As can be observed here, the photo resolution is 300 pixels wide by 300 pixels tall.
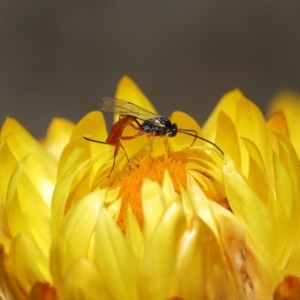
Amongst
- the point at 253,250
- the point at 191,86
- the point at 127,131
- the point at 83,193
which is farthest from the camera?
the point at 191,86

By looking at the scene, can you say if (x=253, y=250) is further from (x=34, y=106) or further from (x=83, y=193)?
(x=34, y=106)

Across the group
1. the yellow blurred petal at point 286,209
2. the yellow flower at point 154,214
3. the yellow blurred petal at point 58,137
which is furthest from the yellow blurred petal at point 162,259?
the yellow blurred petal at point 58,137

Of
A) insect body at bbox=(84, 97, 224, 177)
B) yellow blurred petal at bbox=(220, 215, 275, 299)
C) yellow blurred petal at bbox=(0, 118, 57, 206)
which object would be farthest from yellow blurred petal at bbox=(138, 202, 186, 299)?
yellow blurred petal at bbox=(0, 118, 57, 206)

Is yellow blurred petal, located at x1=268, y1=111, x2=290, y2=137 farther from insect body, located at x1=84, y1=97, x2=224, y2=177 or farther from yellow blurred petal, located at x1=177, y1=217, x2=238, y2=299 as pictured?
yellow blurred petal, located at x1=177, y1=217, x2=238, y2=299

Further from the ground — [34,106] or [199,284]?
[199,284]

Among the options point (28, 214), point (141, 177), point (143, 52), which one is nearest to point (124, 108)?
point (141, 177)

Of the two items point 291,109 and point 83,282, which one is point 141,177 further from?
point 291,109

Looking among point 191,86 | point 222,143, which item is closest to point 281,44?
point 191,86

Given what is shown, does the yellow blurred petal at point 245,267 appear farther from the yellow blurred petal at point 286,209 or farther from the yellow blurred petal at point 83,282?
the yellow blurred petal at point 83,282
